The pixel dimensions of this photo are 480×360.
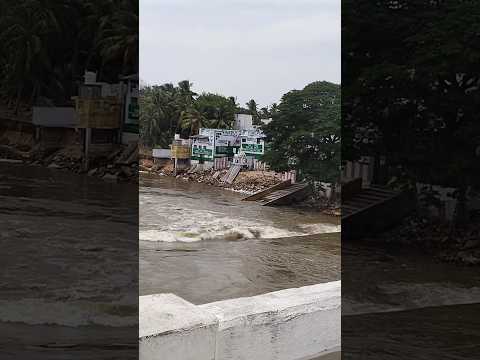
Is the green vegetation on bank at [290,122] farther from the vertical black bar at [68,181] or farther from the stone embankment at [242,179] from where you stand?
the vertical black bar at [68,181]

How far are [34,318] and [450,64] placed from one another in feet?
10.1

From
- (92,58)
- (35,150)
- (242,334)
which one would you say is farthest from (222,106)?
(242,334)

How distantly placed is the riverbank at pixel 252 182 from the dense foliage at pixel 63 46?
76cm

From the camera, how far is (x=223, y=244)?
154 inches

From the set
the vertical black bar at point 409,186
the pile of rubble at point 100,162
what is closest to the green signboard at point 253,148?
the vertical black bar at point 409,186

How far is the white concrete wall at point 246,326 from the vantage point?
11.2 ft

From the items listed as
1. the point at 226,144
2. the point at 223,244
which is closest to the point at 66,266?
the point at 223,244

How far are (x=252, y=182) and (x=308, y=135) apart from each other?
1.66ft

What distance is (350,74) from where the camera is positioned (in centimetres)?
421

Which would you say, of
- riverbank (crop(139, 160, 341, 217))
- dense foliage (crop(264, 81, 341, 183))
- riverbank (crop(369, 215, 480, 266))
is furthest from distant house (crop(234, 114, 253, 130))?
riverbank (crop(369, 215, 480, 266))

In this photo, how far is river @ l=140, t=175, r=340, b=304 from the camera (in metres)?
3.64

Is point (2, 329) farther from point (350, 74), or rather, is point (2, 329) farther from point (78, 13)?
point (350, 74)

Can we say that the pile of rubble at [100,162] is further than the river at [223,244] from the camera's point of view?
No

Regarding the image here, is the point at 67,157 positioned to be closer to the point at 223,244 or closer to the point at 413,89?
the point at 223,244
